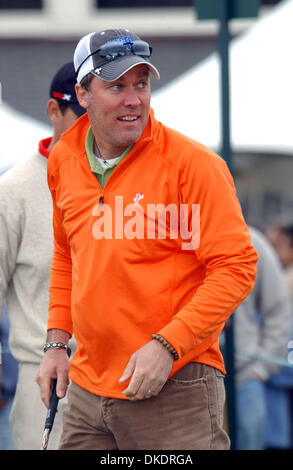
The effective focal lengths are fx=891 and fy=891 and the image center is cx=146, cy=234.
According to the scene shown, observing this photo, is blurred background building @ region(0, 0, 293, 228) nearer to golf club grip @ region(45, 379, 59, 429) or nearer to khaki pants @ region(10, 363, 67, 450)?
khaki pants @ region(10, 363, 67, 450)

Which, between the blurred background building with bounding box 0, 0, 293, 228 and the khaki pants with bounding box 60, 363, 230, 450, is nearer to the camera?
the khaki pants with bounding box 60, 363, 230, 450

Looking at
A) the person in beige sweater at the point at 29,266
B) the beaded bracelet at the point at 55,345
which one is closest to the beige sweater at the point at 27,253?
the person in beige sweater at the point at 29,266

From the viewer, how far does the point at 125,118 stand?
2.48 m

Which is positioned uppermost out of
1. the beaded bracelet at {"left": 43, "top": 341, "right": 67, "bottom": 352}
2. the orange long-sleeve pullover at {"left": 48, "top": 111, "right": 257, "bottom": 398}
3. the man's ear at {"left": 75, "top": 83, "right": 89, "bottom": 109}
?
the man's ear at {"left": 75, "top": 83, "right": 89, "bottom": 109}

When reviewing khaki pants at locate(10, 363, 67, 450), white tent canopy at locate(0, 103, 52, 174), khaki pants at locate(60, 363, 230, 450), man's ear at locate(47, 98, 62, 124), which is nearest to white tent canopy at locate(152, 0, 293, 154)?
white tent canopy at locate(0, 103, 52, 174)

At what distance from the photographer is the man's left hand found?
7.32 feet

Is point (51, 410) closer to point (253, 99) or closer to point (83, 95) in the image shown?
point (83, 95)

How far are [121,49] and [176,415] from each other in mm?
1024

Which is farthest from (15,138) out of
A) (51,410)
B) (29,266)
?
(51,410)

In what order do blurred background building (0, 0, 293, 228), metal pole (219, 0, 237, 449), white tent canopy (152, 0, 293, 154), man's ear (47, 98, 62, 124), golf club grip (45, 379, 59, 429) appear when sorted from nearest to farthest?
golf club grip (45, 379, 59, 429) < man's ear (47, 98, 62, 124) < metal pole (219, 0, 237, 449) < white tent canopy (152, 0, 293, 154) < blurred background building (0, 0, 293, 228)

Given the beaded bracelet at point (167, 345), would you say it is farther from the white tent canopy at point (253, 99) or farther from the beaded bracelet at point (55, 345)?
the white tent canopy at point (253, 99)

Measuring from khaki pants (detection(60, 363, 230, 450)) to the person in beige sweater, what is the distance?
748 mm

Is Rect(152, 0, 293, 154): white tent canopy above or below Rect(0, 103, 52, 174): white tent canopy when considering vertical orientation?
above
